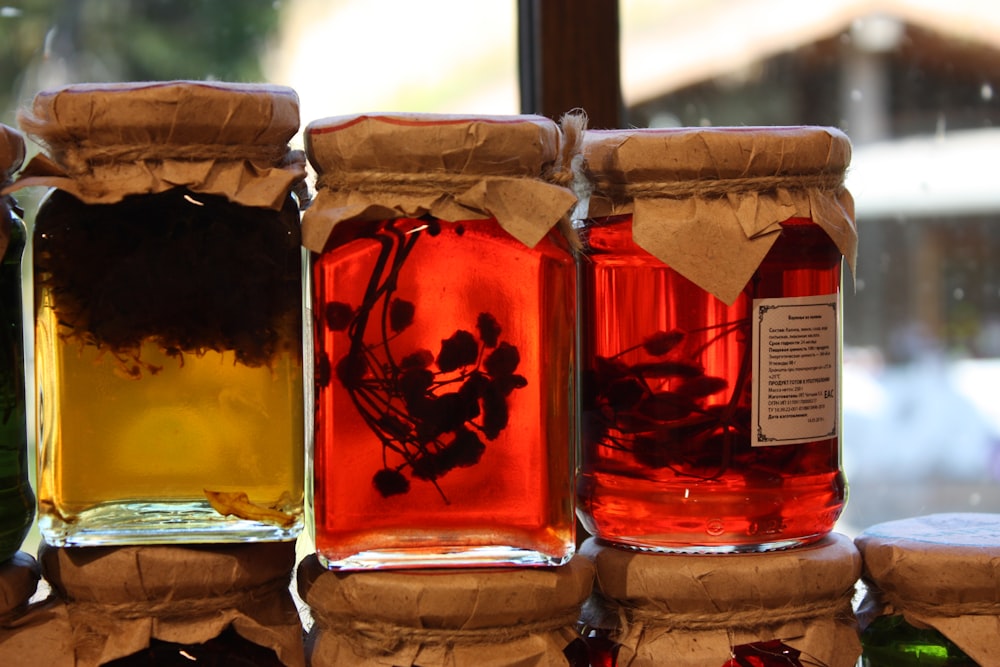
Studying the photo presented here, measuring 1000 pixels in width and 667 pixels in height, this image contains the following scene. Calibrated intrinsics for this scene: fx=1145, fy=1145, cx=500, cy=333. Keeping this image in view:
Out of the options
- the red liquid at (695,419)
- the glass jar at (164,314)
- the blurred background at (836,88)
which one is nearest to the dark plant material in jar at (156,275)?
the glass jar at (164,314)

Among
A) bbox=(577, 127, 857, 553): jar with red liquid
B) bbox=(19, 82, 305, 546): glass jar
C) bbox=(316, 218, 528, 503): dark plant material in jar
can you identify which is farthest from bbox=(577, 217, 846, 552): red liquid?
bbox=(19, 82, 305, 546): glass jar

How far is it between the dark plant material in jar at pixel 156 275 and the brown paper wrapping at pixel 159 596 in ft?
0.47

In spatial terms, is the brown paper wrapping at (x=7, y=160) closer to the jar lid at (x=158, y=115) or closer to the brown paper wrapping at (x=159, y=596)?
the jar lid at (x=158, y=115)

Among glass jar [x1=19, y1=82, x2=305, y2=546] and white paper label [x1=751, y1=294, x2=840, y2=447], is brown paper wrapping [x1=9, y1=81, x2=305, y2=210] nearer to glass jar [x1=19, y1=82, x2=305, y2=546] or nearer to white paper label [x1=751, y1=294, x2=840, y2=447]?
glass jar [x1=19, y1=82, x2=305, y2=546]

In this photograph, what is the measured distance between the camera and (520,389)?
841 millimetres

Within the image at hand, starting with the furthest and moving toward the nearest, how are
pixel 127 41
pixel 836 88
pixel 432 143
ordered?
pixel 836 88 < pixel 127 41 < pixel 432 143

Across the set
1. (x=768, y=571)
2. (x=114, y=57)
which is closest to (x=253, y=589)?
(x=768, y=571)

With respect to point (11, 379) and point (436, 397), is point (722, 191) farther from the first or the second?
point (11, 379)

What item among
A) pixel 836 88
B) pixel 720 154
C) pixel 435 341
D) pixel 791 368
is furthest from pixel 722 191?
pixel 836 88

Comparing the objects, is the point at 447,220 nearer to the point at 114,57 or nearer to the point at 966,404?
the point at 114,57

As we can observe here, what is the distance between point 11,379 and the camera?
88 centimetres

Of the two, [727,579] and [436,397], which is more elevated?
[436,397]

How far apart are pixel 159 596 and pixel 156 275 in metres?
0.24

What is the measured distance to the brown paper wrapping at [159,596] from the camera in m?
0.85
